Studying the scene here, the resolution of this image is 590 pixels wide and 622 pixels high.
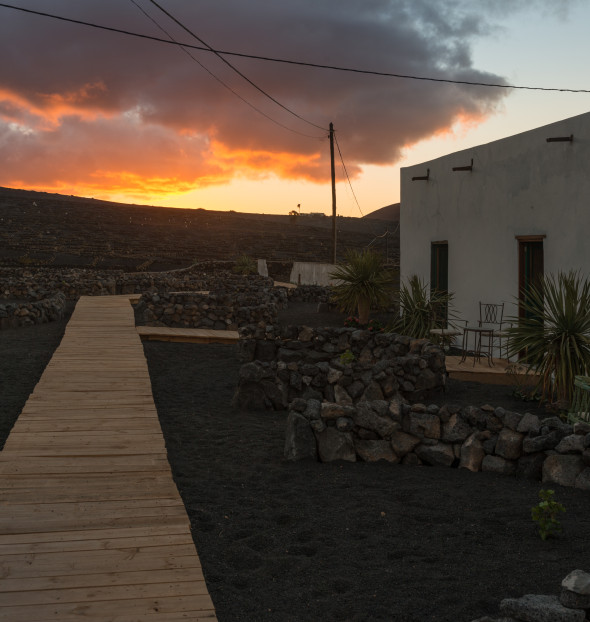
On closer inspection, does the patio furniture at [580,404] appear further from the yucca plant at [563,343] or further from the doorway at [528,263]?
the doorway at [528,263]

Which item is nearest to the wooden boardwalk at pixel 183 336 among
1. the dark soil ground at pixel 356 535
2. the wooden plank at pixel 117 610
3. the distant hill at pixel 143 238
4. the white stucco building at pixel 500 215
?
the white stucco building at pixel 500 215

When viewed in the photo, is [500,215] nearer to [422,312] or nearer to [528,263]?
[528,263]

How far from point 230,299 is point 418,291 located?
5.54 meters

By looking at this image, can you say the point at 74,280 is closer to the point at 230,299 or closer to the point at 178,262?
the point at 230,299

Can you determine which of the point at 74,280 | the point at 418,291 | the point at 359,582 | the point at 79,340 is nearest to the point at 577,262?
the point at 418,291

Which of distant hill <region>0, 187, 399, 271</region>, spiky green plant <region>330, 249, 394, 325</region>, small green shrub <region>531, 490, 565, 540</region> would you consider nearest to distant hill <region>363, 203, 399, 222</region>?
distant hill <region>0, 187, 399, 271</region>

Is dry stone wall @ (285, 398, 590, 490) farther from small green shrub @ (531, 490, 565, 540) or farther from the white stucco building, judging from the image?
the white stucco building

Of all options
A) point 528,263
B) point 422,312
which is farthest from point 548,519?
point 422,312

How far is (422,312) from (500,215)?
7.88ft

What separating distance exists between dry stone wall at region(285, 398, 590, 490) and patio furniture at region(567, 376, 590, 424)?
2.19ft

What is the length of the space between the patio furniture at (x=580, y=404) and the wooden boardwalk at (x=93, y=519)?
3.85m

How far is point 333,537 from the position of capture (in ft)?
Result: 13.6

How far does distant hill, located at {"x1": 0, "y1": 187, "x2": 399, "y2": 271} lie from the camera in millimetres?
38812

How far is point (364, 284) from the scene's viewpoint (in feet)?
50.6
